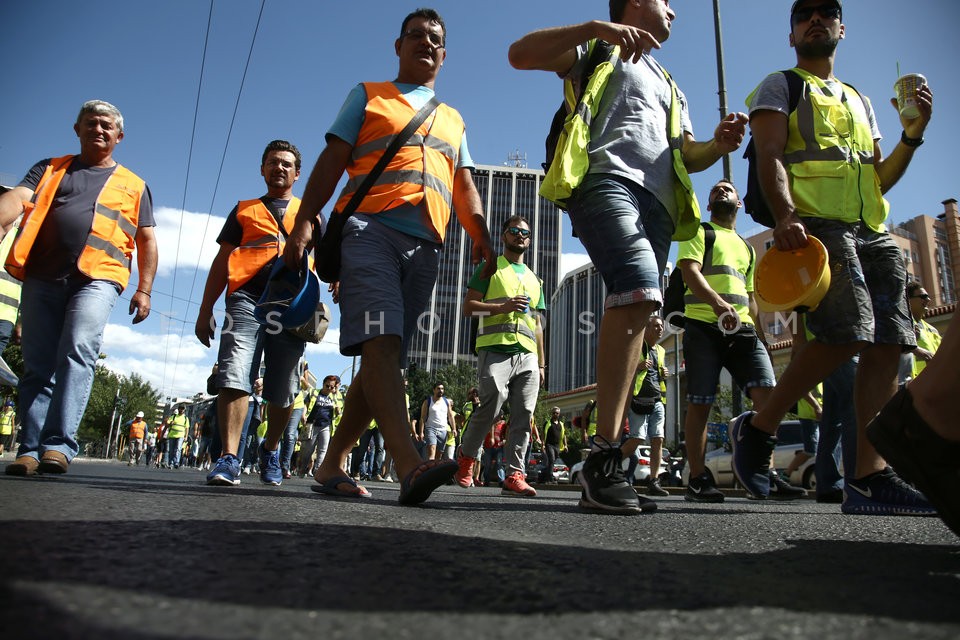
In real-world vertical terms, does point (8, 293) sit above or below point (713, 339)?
above

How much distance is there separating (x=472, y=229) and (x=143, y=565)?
9.25 feet

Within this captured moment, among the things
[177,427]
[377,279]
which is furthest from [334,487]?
[177,427]

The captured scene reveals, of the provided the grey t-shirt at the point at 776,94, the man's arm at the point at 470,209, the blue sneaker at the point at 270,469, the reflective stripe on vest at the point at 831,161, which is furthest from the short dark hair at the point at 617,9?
the blue sneaker at the point at 270,469

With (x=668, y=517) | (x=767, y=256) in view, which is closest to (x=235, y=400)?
(x=668, y=517)

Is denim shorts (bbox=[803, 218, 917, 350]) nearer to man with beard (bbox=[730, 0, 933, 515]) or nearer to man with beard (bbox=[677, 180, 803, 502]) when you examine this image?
man with beard (bbox=[730, 0, 933, 515])

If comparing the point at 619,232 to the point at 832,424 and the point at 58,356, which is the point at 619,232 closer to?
the point at 832,424

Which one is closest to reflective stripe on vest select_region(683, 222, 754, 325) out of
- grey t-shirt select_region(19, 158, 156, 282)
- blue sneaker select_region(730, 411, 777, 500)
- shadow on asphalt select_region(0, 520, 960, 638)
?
blue sneaker select_region(730, 411, 777, 500)

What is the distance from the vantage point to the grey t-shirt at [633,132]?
117 inches

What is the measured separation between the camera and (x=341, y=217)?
3145 millimetres

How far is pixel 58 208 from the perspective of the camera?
3941 millimetres

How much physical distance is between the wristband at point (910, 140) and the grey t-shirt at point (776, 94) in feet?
0.44

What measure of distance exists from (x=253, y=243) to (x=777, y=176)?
3.20 m

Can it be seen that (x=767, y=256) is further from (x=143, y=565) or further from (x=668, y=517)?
(x=143, y=565)

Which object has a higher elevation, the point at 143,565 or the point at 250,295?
the point at 250,295
